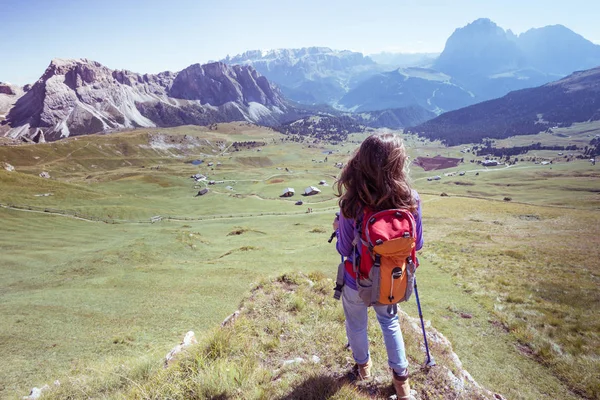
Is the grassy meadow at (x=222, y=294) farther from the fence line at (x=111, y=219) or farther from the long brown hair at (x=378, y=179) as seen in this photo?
the long brown hair at (x=378, y=179)

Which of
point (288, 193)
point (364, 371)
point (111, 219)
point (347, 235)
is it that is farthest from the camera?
point (288, 193)

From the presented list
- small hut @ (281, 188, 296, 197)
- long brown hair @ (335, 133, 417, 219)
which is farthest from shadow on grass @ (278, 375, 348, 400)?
small hut @ (281, 188, 296, 197)

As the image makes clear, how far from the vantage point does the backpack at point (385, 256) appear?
488cm

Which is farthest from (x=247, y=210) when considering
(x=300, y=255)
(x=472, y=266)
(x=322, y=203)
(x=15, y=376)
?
(x=15, y=376)

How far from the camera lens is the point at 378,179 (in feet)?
17.5

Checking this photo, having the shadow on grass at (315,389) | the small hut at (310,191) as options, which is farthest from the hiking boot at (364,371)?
the small hut at (310,191)

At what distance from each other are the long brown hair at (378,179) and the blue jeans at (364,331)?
5.98 feet

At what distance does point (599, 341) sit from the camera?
12.9 meters

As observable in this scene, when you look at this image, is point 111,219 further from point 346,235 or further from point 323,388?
point 346,235

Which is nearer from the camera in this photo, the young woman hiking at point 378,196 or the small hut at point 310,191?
the young woman hiking at point 378,196

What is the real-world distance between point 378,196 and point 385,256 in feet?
3.55

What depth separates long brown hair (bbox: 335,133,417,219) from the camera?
5340 mm

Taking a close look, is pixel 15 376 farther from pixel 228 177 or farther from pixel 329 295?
pixel 228 177

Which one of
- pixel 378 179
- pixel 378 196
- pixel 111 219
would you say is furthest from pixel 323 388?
pixel 111 219
